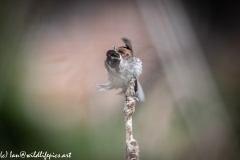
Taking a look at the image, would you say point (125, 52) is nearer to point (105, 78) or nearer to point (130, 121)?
point (105, 78)

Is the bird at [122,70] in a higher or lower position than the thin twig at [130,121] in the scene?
higher

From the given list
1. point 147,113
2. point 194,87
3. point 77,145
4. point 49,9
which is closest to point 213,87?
point 194,87

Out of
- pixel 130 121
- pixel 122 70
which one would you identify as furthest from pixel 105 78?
pixel 130 121

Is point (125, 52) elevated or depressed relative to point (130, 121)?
elevated

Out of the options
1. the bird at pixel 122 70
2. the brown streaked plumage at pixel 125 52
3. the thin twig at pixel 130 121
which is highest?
the brown streaked plumage at pixel 125 52
